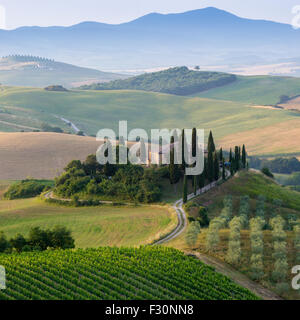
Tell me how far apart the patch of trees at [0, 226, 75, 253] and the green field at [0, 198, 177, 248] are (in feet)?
18.5

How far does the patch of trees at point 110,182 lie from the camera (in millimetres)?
64125

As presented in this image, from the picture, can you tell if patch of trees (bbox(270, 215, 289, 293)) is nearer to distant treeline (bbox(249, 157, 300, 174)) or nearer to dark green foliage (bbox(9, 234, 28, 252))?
dark green foliage (bbox(9, 234, 28, 252))

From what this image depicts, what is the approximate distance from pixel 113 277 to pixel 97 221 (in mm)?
23529

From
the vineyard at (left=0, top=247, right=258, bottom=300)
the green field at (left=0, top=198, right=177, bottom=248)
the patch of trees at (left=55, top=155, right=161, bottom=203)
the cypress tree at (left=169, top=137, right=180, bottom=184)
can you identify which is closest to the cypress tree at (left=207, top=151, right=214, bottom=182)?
the cypress tree at (left=169, top=137, right=180, bottom=184)

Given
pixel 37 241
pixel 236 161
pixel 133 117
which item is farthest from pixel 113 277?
pixel 133 117

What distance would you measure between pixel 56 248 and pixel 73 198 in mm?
22581

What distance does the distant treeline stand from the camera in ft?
408

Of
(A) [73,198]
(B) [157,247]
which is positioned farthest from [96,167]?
(B) [157,247]

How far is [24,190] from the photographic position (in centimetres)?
7500

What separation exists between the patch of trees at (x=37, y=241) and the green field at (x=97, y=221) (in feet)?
18.5

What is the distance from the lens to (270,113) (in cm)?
17850

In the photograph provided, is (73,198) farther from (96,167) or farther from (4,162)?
(4,162)

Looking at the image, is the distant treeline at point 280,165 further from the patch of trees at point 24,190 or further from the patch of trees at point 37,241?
the patch of trees at point 37,241
